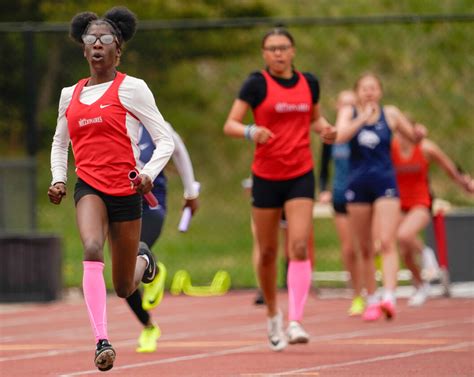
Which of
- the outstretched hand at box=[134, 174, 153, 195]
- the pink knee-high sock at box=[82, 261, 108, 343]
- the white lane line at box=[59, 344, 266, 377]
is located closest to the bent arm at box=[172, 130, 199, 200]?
the white lane line at box=[59, 344, 266, 377]

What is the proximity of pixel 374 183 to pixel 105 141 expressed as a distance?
520cm

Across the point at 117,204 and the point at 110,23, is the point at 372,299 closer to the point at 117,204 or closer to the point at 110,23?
the point at 117,204

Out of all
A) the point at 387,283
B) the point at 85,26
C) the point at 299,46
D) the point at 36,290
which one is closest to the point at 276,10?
the point at 299,46

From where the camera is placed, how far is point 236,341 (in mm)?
11898

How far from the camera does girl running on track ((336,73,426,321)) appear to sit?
13141mm

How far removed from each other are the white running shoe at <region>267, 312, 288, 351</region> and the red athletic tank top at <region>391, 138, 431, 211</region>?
4.58 m

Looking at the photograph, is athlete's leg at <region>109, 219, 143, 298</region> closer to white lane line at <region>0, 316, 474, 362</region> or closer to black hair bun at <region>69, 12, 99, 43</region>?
black hair bun at <region>69, 12, 99, 43</region>

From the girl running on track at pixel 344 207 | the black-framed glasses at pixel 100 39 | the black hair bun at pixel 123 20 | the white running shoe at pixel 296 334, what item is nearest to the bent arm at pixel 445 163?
the girl running on track at pixel 344 207

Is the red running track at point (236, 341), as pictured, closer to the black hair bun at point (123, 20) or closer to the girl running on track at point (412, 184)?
the girl running on track at point (412, 184)

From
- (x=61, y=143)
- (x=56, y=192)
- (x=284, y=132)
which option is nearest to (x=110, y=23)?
(x=61, y=143)

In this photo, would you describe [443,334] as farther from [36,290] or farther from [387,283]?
[36,290]

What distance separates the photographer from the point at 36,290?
1647 cm

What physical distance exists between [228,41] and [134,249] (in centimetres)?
1145

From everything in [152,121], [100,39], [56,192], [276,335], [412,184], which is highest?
[100,39]
